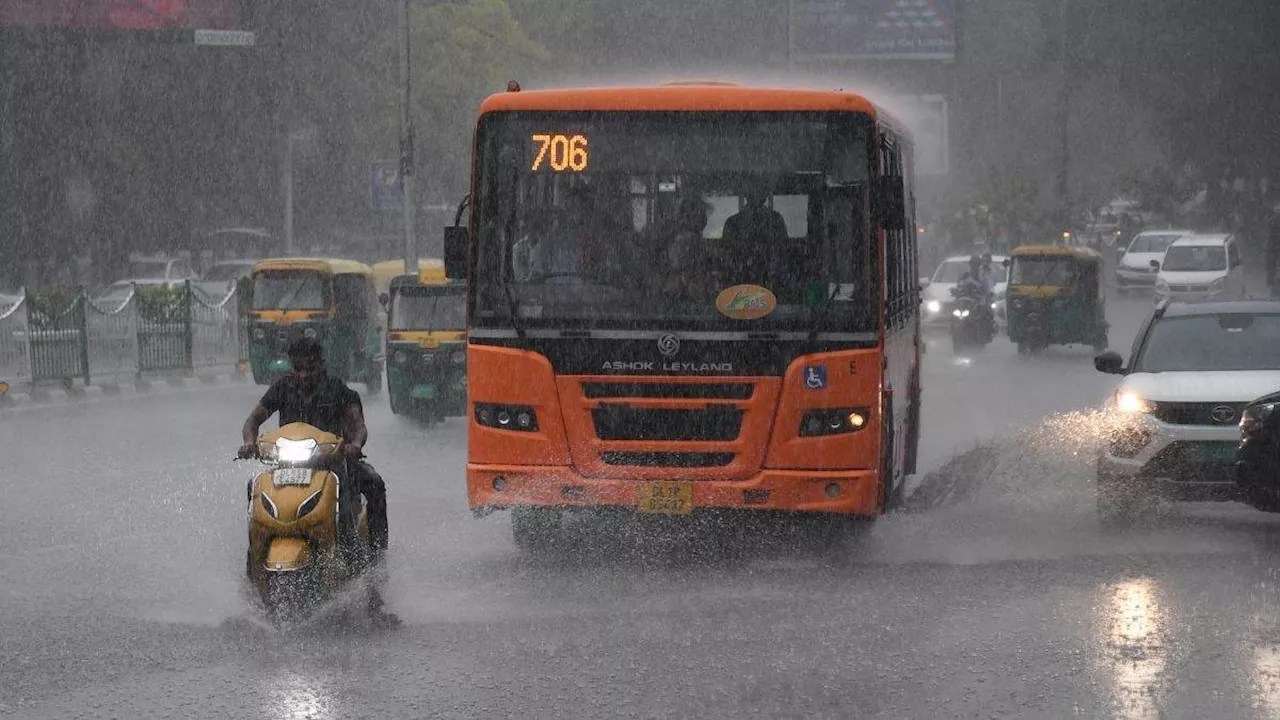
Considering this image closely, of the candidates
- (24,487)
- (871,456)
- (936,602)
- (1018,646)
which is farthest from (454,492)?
(1018,646)

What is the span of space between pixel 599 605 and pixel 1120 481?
3.94m

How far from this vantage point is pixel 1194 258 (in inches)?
1907

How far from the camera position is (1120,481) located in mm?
12039

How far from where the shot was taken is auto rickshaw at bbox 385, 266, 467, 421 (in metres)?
20.1

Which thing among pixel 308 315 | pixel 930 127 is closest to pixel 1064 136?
pixel 930 127

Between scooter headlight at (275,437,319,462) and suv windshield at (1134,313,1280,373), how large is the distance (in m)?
6.12

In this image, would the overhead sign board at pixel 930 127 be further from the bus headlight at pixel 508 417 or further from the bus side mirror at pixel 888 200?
the bus headlight at pixel 508 417

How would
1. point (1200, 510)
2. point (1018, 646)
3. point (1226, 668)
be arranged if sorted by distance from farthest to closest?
point (1200, 510) → point (1018, 646) → point (1226, 668)

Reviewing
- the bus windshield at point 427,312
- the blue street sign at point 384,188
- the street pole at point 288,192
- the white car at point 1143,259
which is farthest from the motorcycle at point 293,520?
the white car at point 1143,259

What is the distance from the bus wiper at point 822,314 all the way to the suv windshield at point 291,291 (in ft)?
47.3

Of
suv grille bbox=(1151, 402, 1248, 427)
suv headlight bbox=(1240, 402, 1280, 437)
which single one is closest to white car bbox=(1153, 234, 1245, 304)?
suv grille bbox=(1151, 402, 1248, 427)

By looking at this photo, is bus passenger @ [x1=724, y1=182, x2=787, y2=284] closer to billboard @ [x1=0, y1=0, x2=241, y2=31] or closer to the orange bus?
the orange bus

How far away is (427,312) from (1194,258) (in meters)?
31.9

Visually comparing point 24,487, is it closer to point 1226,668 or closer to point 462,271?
point 462,271
